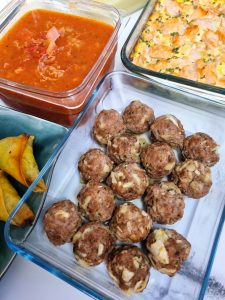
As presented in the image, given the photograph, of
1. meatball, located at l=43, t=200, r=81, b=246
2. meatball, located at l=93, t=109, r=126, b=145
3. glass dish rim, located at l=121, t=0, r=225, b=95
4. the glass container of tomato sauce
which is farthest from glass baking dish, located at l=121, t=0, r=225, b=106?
meatball, located at l=43, t=200, r=81, b=246

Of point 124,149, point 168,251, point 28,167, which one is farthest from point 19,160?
point 168,251

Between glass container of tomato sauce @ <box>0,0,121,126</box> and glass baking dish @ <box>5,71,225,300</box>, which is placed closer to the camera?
glass baking dish @ <box>5,71,225,300</box>

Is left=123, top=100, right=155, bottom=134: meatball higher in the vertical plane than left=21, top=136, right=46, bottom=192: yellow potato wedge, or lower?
higher

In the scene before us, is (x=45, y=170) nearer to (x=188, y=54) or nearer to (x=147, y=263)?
(x=147, y=263)

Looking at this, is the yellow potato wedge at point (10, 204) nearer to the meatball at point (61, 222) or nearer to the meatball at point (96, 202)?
the meatball at point (61, 222)

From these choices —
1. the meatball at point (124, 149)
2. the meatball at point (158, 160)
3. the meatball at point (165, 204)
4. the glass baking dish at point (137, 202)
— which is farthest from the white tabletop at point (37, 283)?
the meatball at point (124, 149)

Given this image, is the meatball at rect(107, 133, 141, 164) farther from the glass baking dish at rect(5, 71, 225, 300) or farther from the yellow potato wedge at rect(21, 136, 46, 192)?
the yellow potato wedge at rect(21, 136, 46, 192)

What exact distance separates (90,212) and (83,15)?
1.09 m

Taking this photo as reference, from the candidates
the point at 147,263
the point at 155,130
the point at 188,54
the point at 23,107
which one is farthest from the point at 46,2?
the point at 147,263

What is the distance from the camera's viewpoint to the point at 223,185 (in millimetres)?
1328

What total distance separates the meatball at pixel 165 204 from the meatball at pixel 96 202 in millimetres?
149

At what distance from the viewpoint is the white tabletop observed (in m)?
1.26

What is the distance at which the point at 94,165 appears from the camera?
4.46 ft

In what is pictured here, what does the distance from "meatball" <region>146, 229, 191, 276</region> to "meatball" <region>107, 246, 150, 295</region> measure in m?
0.04
